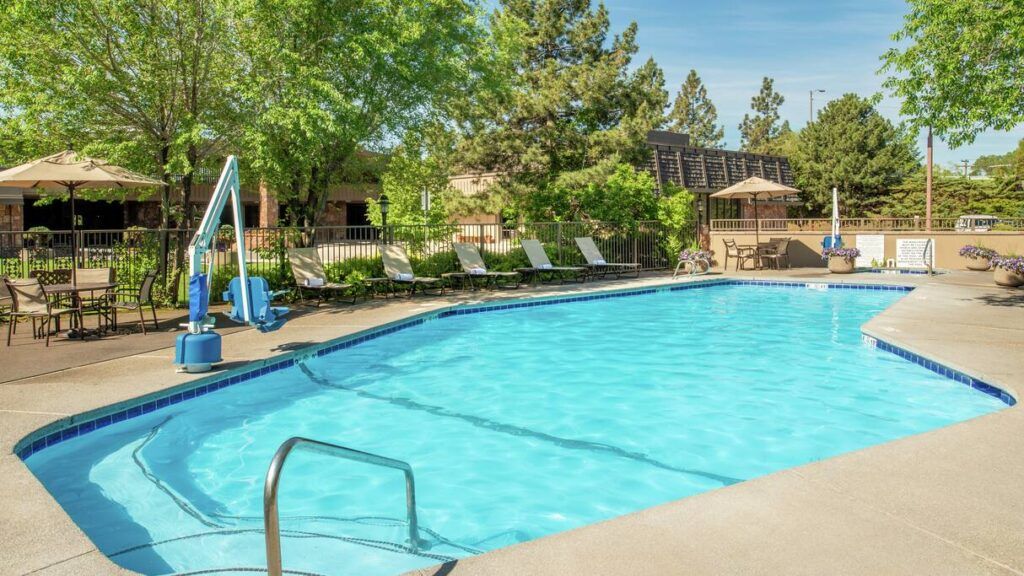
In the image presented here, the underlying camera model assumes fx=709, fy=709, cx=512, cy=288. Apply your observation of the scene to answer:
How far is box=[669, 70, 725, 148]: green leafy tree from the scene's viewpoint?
72438 mm

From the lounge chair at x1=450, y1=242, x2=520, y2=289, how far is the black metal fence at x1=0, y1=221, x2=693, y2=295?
1.78ft

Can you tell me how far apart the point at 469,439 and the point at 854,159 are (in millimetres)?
42831

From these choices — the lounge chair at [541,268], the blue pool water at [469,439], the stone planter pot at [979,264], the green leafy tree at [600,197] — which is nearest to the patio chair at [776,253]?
the green leafy tree at [600,197]

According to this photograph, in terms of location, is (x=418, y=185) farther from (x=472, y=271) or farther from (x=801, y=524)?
(x=801, y=524)

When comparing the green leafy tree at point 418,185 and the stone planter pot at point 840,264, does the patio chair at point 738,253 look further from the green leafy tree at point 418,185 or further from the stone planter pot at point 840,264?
the green leafy tree at point 418,185

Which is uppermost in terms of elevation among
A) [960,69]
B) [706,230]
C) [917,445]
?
[960,69]

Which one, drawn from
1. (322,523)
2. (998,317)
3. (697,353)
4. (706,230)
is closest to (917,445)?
(322,523)

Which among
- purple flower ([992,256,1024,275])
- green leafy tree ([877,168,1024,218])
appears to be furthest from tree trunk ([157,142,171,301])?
green leafy tree ([877,168,1024,218])

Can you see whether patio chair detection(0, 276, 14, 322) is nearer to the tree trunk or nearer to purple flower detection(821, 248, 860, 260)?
the tree trunk

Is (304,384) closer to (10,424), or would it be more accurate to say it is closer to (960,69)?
(10,424)

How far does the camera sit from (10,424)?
535 cm

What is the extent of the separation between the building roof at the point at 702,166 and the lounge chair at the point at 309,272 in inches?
804

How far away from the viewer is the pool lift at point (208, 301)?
23.8ft

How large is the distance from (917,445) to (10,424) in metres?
6.50
